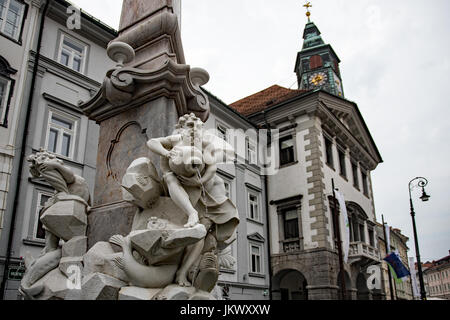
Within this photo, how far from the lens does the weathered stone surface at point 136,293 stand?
10.2 feet

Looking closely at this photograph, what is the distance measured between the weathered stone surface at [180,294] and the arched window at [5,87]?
10769 millimetres

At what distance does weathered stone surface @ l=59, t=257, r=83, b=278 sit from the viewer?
149 inches

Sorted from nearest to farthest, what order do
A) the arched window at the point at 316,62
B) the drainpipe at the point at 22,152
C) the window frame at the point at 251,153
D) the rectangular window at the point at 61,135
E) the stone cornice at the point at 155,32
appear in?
the stone cornice at the point at 155,32 < the drainpipe at the point at 22,152 < the rectangular window at the point at 61,135 < the window frame at the point at 251,153 < the arched window at the point at 316,62

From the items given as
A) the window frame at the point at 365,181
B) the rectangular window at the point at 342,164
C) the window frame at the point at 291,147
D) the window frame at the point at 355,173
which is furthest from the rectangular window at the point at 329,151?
the window frame at the point at 365,181

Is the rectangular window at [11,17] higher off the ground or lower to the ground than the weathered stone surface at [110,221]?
higher

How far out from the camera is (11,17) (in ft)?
42.0

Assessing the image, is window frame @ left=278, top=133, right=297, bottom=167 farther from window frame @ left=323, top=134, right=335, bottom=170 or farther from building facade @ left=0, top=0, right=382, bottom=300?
window frame @ left=323, top=134, right=335, bottom=170

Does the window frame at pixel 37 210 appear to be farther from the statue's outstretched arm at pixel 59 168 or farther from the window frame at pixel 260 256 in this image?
the window frame at pixel 260 256

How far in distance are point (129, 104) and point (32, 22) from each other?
35.0 ft

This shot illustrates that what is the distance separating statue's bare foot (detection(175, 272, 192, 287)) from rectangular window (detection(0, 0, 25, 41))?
12265 millimetres

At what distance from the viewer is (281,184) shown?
74.3 feet

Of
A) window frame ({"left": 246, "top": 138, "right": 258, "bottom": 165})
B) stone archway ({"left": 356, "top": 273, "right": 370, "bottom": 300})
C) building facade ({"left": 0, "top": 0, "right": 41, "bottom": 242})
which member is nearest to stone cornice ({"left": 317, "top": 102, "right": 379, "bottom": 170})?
window frame ({"left": 246, "top": 138, "right": 258, "bottom": 165})

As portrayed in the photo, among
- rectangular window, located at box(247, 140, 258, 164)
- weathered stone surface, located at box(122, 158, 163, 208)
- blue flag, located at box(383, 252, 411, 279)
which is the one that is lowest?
weathered stone surface, located at box(122, 158, 163, 208)

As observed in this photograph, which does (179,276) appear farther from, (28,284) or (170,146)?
(28,284)
